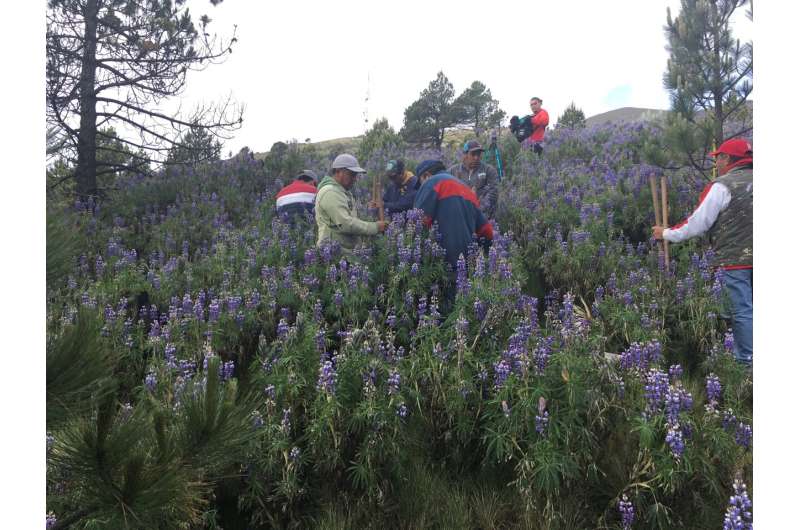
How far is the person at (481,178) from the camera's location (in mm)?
7207

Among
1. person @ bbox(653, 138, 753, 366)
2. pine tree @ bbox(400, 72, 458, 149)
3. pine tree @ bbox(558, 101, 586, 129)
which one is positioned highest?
pine tree @ bbox(400, 72, 458, 149)

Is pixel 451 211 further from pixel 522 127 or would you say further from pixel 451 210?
pixel 522 127

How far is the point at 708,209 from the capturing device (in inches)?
173

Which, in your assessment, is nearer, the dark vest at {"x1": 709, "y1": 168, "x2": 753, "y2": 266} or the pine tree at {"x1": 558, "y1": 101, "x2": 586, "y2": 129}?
the dark vest at {"x1": 709, "y1": 168, "x2": 753, "y2": 266}

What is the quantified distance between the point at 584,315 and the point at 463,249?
1320 mm

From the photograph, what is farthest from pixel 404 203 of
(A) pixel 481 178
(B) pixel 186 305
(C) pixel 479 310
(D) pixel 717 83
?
(D) pixel 717 83

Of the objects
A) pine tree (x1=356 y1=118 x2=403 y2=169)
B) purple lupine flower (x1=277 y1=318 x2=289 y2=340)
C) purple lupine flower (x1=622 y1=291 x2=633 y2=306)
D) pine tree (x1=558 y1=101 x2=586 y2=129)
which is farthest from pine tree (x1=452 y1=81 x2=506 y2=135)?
purple lupine flower (x1=277 y1=318 x2=289 y2=340)

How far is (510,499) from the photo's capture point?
2902 mm

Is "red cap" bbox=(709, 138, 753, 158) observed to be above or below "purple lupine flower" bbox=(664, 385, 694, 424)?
above

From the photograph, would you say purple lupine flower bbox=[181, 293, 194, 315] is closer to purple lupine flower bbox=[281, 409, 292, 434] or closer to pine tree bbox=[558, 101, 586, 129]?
purple lupine flower bbox=[281, 409, 292, 434]

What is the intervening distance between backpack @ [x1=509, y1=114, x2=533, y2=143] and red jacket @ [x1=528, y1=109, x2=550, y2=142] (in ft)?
0.63

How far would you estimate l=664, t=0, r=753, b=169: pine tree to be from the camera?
19.2ft

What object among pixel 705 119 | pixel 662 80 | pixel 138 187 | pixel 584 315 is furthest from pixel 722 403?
pixel 138 187
